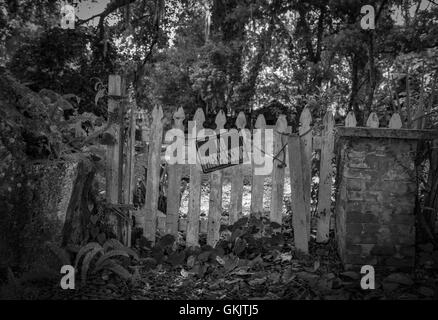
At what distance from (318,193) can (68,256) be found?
2318mm

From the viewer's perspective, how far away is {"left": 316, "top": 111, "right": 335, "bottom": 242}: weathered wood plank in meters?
3.62

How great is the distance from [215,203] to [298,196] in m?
0.81

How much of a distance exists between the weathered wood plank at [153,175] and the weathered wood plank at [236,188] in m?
0.75

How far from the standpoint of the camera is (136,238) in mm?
3855

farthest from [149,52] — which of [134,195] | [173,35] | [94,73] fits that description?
[134,195]

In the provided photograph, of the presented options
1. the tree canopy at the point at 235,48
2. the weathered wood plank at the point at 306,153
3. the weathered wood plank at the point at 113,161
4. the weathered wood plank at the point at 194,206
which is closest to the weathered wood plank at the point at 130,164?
the weathered wood plank at the point at 113,161

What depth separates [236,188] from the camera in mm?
3730

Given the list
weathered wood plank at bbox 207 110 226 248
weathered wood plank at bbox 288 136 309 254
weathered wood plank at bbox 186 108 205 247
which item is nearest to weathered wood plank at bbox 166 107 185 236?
weathered wood plank at bbox 186 108 205 247

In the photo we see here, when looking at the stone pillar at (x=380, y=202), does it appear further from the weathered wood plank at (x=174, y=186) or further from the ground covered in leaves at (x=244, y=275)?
the weathered wood plank at (x=174, y=186)

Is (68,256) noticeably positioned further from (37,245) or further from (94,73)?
(94,73)

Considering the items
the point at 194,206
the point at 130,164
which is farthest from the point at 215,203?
the point at 130,164

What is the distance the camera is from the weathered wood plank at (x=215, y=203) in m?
3.71

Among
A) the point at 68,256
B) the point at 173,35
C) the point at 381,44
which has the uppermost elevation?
the point at 173,35

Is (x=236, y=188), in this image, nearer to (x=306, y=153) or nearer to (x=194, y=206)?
(x=194, y=206)
